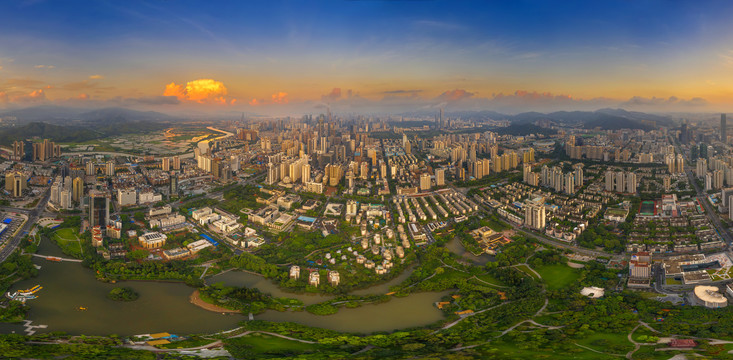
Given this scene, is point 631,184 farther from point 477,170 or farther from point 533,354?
point 533,354

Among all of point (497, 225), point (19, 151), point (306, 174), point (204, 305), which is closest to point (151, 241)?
point (204, 305)

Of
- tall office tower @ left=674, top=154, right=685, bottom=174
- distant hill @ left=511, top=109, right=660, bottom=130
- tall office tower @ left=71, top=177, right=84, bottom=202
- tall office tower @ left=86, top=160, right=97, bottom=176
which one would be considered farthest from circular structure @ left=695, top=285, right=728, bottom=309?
tall office tower @ left=86, top=160, right=97, bottom=176

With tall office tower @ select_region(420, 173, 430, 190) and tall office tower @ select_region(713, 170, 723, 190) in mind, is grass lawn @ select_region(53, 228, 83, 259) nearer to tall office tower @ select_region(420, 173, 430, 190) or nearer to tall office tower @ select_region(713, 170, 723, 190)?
tall office tower @ select_region(420, 173, 430, 190)

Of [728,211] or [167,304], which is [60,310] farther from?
[728,211]

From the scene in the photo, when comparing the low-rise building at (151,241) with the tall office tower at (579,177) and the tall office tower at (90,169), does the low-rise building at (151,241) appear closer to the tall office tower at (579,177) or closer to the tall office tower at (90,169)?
the tall office tower at (90,169)

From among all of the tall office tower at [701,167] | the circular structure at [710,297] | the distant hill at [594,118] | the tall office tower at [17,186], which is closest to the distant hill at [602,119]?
the distant hill at [594,118]

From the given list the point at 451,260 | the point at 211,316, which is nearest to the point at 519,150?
the point at 451,260
